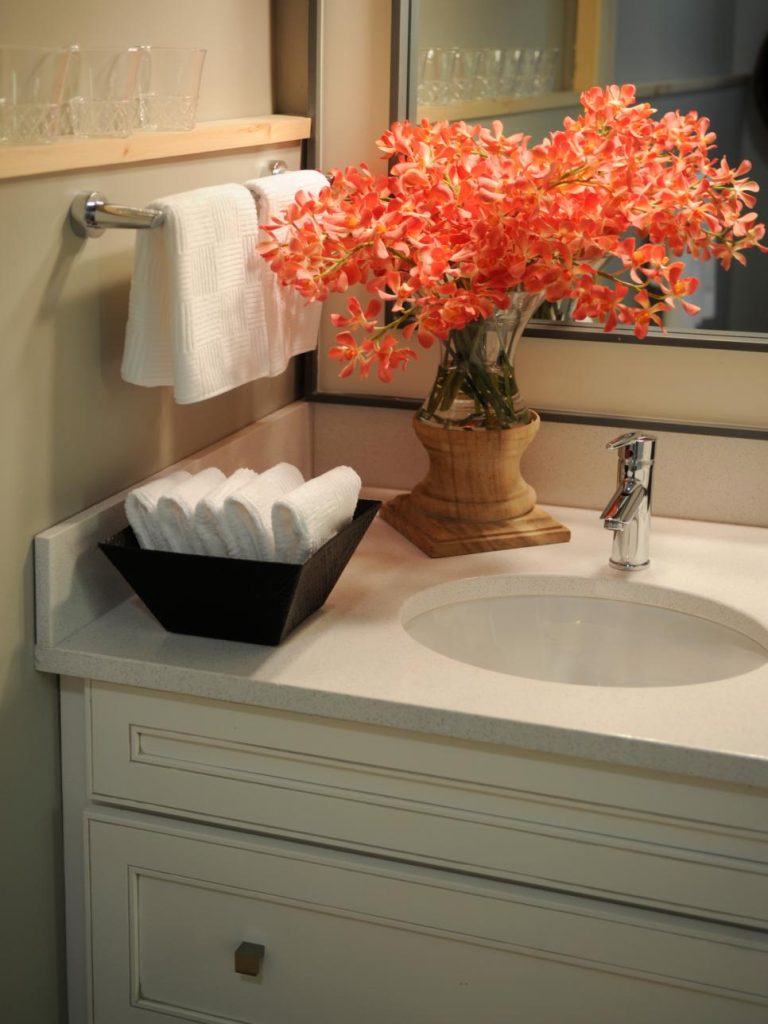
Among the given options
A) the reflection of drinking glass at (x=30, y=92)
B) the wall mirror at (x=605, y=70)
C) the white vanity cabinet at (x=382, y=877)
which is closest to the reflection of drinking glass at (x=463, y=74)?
the wall mirror at (x=605, y=70)

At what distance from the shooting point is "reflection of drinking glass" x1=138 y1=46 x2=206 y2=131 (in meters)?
1.23

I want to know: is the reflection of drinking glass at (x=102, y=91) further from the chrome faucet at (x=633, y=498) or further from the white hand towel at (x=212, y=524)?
the chrome faucet at (x=633, y=498)

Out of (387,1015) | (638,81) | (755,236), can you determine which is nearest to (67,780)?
(387,1015)

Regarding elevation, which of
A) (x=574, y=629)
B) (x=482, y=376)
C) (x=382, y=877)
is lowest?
(x=382, y=877)

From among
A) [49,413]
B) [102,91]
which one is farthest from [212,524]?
[102,91]

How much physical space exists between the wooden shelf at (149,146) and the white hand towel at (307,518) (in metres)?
0.37

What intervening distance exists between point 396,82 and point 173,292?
0.54 meters

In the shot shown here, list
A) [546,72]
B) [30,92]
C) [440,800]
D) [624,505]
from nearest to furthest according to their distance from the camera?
[30,92] < [440,800] < [624,505] < [546,72]

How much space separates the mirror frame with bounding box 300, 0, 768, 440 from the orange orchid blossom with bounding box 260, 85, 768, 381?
0.64 ft

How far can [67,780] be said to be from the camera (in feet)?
4.34

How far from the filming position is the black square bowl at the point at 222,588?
3.98 feet

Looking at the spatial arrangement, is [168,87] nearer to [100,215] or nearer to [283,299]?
[100,215]

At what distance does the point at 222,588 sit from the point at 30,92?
48cm

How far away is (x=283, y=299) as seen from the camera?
1491 mm
